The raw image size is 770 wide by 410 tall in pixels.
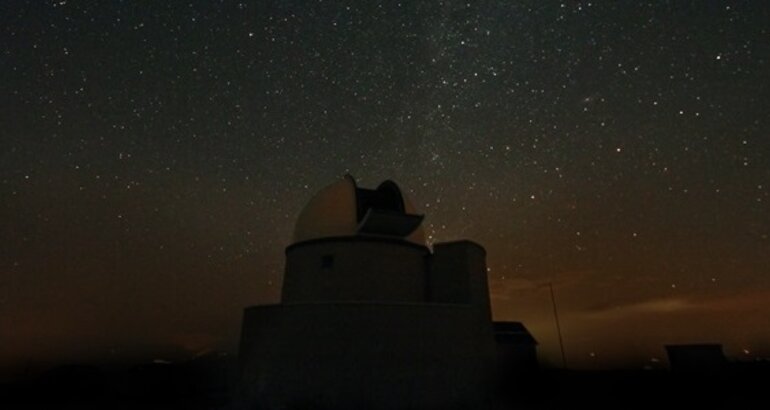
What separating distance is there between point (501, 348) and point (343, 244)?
10682 millimetres

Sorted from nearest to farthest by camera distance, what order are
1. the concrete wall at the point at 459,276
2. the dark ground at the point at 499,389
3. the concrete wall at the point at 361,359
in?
the concrete wall at the point at 361,359 → the dark ground at the point at 499,389 → the concrete wall at the point at 459,276

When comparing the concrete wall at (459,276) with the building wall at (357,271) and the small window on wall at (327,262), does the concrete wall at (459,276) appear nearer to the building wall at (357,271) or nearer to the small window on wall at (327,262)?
the building wall at (357,271)

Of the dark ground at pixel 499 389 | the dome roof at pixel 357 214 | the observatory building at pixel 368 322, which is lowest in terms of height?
the dark ground at pixel 499 389

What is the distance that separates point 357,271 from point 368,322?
3.14 meters

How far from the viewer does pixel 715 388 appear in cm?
1917

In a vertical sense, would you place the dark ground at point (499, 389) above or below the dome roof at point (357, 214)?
below

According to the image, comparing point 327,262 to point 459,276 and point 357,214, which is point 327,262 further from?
point 459,276

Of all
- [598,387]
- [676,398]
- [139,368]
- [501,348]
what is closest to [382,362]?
[501,348]

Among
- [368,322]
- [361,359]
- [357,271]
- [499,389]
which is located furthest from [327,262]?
[499,389]

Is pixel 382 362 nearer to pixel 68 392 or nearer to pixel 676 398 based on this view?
pixel 676 398

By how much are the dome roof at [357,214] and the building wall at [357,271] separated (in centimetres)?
48

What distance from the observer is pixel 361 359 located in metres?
13.0

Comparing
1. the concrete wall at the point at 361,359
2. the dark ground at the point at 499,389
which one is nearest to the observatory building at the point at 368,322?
the concrete wall at the point at 361,359

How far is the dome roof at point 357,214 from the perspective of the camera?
54.7ft
